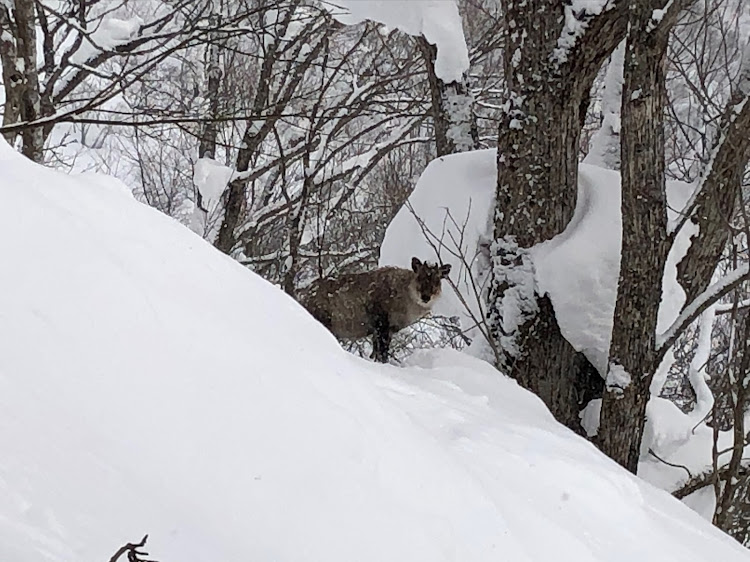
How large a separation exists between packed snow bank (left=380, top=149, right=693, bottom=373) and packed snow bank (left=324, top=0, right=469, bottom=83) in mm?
1015

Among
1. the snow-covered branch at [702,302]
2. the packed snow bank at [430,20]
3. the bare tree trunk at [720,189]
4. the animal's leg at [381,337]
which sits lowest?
the animal's leg at [381,337]

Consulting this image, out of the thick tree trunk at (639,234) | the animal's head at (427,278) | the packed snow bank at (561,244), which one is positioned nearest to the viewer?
the thick tree trunk at (639,234)

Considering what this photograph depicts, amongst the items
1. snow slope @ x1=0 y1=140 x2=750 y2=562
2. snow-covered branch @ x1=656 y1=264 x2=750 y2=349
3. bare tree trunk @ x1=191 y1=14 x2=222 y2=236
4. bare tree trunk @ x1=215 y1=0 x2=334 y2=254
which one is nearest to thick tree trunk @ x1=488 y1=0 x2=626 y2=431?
snow-covered branch @ x1=656 y1=264 x2=750 y2=349

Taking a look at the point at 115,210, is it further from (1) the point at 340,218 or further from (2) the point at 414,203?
(1) the point at 340,218

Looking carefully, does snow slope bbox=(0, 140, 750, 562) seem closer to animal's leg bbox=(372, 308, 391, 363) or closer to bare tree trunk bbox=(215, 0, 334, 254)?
animal's leg bbox=(372, 308, 391, 363)

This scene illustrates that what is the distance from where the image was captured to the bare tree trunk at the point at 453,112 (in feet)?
20.9

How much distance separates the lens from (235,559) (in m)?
1.18

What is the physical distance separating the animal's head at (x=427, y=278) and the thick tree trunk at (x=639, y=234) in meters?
1.35

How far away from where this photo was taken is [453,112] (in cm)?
645

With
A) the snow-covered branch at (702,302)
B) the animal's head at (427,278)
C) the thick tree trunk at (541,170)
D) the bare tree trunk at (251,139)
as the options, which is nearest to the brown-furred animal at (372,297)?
the animal's head at (427,278)

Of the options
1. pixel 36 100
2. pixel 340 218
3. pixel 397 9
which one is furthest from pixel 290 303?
pixel 340 218

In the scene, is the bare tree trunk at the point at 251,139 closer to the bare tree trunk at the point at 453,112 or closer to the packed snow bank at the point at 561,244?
the bare tree trunk at the point at 453,112

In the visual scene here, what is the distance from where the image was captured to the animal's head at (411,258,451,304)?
5348mm

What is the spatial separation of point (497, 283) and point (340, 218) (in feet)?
22.9
